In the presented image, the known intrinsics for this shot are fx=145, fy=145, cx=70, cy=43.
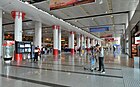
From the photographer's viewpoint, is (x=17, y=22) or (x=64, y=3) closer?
(x=64, y=3)

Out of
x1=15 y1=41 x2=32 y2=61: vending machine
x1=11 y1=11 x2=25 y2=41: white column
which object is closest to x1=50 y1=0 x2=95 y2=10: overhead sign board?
x1=11 y1=11 x2=25 y2=41: white column

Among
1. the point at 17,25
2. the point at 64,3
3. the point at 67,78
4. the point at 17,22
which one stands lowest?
the point at 67,78

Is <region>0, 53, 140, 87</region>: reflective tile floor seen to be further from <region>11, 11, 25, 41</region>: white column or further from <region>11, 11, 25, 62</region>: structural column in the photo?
<region>11, 11, 25, 41</region>: white column

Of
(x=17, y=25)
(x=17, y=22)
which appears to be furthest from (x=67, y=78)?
(x=17, y=22)

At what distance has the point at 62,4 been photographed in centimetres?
652

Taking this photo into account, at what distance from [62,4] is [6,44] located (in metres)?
8.27

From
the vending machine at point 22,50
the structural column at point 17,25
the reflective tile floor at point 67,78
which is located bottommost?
the reflective tile floor at point 67,78

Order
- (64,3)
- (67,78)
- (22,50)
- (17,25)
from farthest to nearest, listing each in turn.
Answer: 1. (22,50)
2. (17,25)
3. (64,3)
4. (67,78)

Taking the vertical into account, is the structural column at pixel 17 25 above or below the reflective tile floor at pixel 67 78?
above

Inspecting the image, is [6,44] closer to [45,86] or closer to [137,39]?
[45,86]

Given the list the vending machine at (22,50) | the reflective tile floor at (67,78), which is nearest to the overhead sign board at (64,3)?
the reflective tile floor at (67,78)

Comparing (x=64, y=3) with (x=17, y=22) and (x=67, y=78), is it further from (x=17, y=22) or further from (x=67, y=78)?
(x=17, y=22)

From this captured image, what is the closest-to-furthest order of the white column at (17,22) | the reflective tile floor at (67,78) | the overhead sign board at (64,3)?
the reflective tile floor at (67,78) → the overhead sign board at (64,3) → the white column at (17,22)

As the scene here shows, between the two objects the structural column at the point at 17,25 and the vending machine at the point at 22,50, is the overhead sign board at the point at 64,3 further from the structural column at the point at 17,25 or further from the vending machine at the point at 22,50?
the vending machine at the point at 22,50
